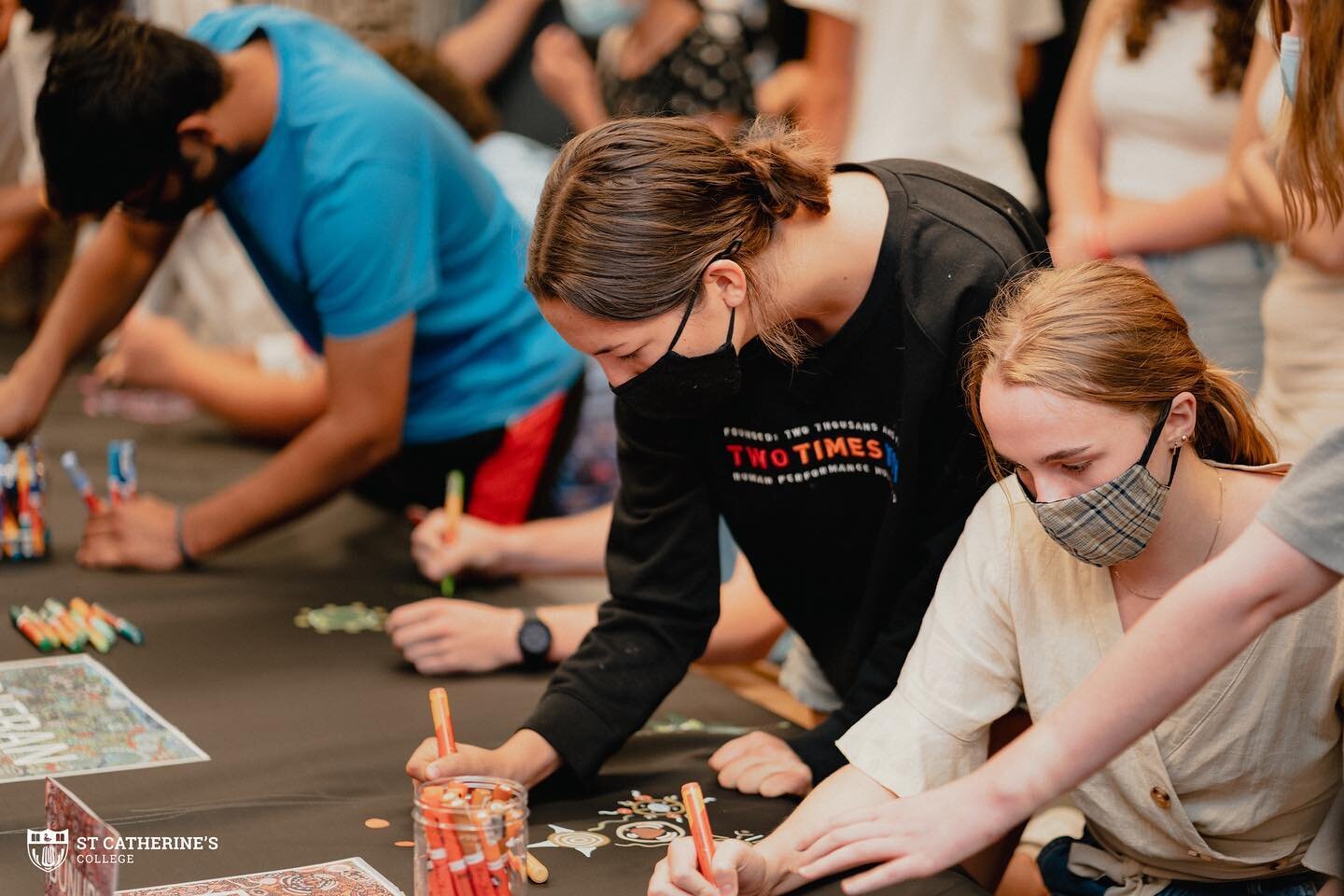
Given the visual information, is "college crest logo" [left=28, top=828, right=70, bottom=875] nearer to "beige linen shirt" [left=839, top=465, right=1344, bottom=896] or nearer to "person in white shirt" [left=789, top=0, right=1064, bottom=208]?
"beige linen shirt" [left=839, top=465, right=1344, bottom=896]

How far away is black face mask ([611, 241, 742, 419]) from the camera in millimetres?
1300

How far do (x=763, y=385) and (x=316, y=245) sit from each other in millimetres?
761

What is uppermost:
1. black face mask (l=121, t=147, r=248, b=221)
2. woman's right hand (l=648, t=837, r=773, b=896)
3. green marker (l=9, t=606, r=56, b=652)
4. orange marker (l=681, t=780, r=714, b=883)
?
black face mask (l=121, t=147, r=248, b=221)

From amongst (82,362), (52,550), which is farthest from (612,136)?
(82,362)

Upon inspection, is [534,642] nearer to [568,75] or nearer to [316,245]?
[316,245]

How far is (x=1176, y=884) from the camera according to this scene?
1.29 meters

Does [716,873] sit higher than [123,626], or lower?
higher

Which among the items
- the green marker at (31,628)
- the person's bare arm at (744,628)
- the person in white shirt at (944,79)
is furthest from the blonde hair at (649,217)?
the person in white shirt at (944,79)

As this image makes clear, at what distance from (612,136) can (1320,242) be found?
3.18 feet

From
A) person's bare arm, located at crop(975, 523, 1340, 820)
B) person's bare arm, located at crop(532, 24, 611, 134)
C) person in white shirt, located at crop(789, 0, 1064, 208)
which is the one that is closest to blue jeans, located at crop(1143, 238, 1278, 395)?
person in white shirt, located at crop(789, 0, 1064, 208)

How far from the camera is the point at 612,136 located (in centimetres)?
129

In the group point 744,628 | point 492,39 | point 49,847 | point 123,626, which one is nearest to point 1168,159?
point 744,628

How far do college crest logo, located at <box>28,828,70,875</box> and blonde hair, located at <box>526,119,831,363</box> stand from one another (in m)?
0.58

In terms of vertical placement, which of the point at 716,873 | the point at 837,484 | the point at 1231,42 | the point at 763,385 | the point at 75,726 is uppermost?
the point at 1231,42
